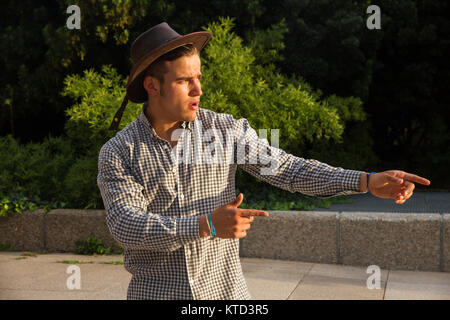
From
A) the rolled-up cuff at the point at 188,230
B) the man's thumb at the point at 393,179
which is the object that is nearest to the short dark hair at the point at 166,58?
the rolled-up cuff at the point at 188,230

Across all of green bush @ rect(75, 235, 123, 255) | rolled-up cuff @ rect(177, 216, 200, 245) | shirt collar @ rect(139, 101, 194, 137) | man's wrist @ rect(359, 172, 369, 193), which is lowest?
green bush @ rect(75, 235, 123, 255)

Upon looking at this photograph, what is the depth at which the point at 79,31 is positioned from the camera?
31.2 feet

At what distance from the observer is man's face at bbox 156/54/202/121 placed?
244 cm

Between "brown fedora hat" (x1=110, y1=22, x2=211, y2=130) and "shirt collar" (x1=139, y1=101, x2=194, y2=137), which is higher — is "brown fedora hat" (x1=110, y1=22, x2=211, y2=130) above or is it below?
above

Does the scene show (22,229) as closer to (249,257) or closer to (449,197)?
(249,257)

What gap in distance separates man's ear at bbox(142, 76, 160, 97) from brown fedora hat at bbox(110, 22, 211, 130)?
5cm

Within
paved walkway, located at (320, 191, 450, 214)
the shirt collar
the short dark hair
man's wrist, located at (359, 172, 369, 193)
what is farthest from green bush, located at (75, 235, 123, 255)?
man's wrist, located at (359, 172, 369, 193)

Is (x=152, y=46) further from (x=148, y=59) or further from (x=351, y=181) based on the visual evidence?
→ (x=351, y=181)

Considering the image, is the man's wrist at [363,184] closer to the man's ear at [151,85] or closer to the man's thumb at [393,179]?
the man's thumb at [393,179]

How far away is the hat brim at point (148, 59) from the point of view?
2.41m

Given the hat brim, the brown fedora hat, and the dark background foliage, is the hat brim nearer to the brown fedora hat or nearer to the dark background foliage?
the brown fedora hat

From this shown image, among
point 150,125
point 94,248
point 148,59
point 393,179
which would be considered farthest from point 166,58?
point 94,248

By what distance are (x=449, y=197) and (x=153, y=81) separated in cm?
943

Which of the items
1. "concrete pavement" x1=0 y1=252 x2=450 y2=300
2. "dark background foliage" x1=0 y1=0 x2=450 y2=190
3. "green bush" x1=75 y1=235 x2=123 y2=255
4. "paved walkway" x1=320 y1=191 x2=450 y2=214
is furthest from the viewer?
"dark background foliage" x1=0 y1=0 x2=450 y2=190
